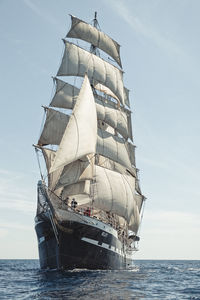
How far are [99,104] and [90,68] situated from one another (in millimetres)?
5226

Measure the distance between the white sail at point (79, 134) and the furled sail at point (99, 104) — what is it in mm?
11777

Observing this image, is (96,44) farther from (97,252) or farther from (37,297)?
(37,297)

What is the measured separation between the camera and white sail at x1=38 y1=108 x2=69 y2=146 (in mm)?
37875

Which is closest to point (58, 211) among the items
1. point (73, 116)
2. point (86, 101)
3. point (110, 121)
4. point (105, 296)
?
point (73, 116)

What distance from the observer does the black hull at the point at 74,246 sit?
25.6 metres

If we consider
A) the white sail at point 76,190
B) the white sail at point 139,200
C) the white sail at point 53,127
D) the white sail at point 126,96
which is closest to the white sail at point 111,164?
the white sail at point 53,127

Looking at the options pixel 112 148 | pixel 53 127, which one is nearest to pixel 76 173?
pixel 53 127

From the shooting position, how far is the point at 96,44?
4909 centimetres

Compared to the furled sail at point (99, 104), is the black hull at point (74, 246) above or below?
below

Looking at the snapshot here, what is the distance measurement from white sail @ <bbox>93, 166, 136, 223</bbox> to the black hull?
17.2ft

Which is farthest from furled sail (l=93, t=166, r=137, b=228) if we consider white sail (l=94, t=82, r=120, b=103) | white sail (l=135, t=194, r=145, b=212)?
white sail (l=94, t=82, r=120, b=103)

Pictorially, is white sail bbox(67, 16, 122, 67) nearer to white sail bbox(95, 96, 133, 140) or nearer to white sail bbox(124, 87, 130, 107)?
white sail bbox(124, 87, 130, 107)

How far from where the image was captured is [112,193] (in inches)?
1417

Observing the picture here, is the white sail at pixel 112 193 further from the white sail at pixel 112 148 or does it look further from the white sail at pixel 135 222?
the white sail at pixel 135 222
